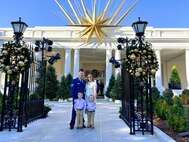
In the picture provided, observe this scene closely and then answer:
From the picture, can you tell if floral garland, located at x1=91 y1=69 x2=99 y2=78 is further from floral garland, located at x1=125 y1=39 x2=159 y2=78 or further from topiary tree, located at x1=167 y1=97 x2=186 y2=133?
topiary tree, located at x1=167 y1=97 x2=186 y2=133

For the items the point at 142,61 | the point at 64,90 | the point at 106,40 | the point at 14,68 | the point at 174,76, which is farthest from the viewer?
the point at 106,40

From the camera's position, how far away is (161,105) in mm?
6906

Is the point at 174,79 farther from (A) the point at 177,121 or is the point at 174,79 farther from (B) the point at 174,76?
(A) the point at 177,121

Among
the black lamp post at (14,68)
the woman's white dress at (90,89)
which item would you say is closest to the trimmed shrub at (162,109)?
the woman's white dress at (90,89)

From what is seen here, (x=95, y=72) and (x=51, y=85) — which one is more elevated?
(x=95, y=72)

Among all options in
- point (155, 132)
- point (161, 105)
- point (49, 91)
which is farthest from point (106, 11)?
point (155, 132)

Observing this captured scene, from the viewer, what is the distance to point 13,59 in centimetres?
530

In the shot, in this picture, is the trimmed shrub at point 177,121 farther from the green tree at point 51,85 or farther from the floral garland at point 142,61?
the green tree at point 51,85

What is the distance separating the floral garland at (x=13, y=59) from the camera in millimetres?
5234

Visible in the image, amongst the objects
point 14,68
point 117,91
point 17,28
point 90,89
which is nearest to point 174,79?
point 117,91

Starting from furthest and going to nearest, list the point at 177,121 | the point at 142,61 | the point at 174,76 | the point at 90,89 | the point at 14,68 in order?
the point at 174,76 → the point at 90,89 → the point at 14,68 → the point at 142,61 → the point at 177,121

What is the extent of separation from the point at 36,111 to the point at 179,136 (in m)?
5.14

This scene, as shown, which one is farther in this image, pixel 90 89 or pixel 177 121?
pixel 90 89

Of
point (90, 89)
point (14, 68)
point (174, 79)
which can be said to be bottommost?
point (90, 89)
